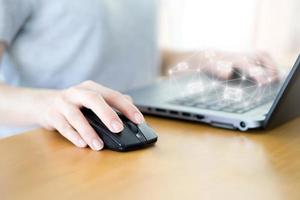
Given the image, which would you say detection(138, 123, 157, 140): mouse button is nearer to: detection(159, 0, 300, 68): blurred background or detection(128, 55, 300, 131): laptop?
detection(128, 55, 300, 131): laptop

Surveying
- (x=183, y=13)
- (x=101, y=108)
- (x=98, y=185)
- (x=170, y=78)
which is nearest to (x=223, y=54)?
(x=170, y=78)

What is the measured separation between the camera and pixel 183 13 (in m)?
2.34

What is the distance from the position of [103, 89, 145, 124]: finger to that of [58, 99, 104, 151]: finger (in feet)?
0.16

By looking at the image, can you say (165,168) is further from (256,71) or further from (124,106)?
(256,71)

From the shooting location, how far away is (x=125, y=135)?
2.13ft

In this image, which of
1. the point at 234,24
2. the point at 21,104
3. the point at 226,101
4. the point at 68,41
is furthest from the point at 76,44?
the point at 234,24

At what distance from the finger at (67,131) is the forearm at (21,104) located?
0.05 m

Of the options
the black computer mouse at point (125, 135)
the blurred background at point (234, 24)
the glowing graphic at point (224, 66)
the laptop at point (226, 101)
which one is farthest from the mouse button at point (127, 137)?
the blurred background at point (234, 24)

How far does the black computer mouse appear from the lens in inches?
25.1

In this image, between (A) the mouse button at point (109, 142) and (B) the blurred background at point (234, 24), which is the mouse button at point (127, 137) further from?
(B) the blurred background at point (234, 24)

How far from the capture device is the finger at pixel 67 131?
2.16 ft

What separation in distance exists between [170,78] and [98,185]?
1.44 feet

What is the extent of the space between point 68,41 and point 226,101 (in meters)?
0.43

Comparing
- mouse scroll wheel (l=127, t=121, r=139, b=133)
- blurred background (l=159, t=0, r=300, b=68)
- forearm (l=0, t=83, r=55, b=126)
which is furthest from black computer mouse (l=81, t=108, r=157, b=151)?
blurred background (l=159, t=0, r=300, b=68)
